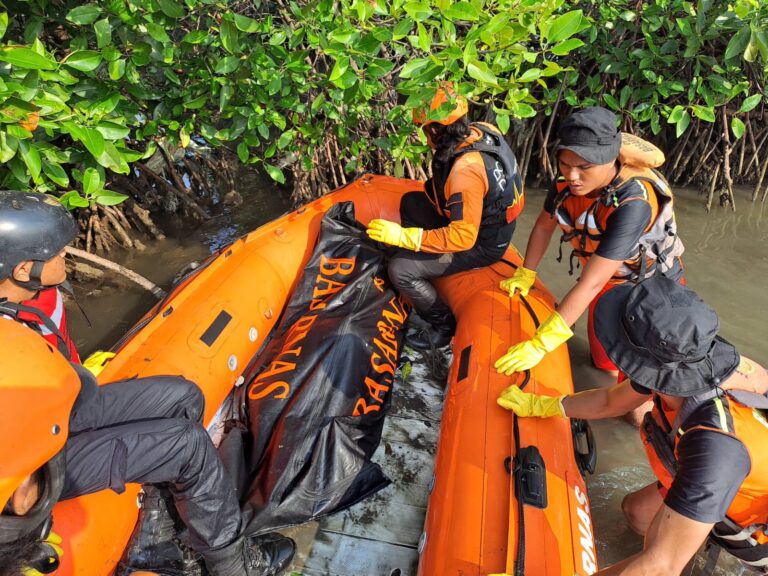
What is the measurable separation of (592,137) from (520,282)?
885mm

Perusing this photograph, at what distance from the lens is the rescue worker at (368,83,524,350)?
8.11 ft

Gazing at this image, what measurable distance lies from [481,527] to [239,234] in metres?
3.35

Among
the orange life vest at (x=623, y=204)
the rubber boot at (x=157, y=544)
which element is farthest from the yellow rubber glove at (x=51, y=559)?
the orange life vest at (x=623, y=204)

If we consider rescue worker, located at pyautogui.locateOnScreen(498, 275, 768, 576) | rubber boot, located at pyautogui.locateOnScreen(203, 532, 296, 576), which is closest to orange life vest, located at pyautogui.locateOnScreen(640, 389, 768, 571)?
rescue worker, located at pyautogui.locateOnScreen(498, 275, 768, 576)

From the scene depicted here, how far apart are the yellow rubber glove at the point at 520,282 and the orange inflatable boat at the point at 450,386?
50 mm

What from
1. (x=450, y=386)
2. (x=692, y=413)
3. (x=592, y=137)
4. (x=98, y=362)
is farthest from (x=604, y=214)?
(x=98, y=362)

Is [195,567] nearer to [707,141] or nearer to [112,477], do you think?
[112,477]

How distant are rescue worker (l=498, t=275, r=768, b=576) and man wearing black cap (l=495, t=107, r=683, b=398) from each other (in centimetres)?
76

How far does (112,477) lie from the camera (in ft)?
4.72

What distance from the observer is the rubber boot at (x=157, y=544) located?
175 cm

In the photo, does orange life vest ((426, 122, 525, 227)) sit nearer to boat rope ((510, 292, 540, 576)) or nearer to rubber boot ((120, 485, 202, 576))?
boat rope ((510, 292, 540, 576))

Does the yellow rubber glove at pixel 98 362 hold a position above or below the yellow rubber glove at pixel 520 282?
above

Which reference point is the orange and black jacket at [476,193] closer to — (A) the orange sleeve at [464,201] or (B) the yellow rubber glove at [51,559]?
(A) the orange sleeve at [464,201]

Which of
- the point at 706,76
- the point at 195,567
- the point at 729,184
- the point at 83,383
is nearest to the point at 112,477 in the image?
the point at 83,383
